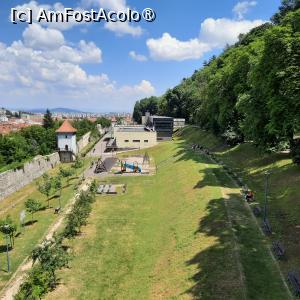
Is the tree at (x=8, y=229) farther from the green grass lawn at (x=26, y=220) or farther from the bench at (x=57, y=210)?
the bench at (x=57, y=210)

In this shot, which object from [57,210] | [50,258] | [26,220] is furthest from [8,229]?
[57,210]

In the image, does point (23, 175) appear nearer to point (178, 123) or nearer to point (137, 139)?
point (137, 139)

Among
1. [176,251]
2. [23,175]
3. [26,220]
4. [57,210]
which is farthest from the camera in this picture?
[23,175]

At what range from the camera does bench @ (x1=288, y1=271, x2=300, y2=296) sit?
1802cm

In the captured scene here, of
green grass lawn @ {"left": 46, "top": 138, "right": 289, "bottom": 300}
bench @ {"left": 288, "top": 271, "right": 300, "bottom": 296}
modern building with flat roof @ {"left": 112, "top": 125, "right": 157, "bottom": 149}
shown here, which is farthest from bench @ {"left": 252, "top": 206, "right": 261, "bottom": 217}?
modern building with flat roof @ {"left": 112, "top": 125, "right": 157, "bottom": 149}

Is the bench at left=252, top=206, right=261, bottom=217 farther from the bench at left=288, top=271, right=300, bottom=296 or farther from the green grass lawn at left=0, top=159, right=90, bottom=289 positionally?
the green grass lawn at left=0, top=159, right=90, bottom=289

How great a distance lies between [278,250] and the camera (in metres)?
22.1

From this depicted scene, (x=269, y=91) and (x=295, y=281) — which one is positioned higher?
(x=269, y=91)

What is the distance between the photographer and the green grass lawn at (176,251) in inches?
799

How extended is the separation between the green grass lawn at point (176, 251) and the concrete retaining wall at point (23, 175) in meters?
16.0

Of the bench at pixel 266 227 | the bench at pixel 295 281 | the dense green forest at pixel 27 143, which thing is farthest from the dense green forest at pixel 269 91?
the dense green forest at pixel 27 143

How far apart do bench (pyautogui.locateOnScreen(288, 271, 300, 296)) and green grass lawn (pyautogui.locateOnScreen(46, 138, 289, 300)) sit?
55cm

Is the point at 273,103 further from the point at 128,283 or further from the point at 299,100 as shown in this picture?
the point at 128,283

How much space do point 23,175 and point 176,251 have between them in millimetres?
A: 36960
